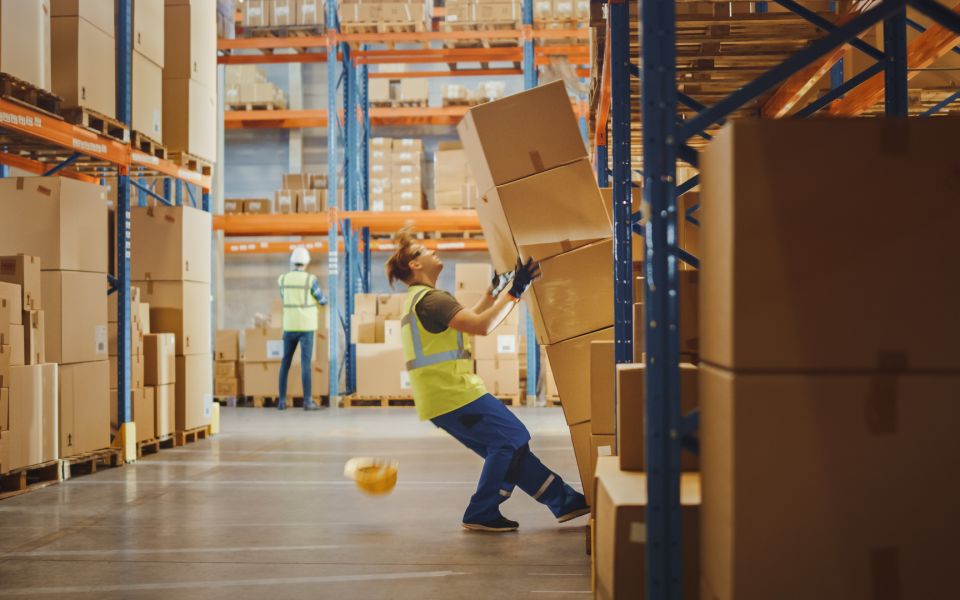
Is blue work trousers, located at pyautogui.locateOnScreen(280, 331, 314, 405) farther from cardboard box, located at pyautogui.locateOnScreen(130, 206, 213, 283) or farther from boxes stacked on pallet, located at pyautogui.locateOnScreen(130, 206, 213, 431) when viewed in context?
cardboard box, located at pyautogui.locateOnScreen(130, 206, 213, 283)

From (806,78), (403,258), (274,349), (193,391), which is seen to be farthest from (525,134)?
(274,349)

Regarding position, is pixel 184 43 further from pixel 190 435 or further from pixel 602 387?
pixel 602 387

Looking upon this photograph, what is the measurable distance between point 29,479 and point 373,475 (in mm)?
3294

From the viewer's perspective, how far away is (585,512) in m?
4.05

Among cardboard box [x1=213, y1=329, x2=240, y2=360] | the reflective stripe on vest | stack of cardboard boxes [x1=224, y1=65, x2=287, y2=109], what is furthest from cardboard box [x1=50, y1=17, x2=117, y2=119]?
stack of cardboard boxes [x1=224, y1=65, x2=287, y2=109]

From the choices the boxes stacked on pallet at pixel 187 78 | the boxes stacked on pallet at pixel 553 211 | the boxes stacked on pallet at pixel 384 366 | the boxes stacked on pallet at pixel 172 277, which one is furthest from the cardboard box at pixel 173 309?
the boxes stacked on pallet at pixel 553 211

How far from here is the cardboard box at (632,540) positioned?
1991 mm

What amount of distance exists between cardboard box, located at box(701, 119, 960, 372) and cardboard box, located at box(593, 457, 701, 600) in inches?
23.4

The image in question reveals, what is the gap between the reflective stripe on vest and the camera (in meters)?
3.88

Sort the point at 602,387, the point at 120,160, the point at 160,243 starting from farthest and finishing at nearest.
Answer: the point at 160,243
the point at 120,160
the point at 602,387

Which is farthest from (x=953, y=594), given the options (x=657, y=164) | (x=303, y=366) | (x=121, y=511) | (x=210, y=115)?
(x=303, y=366)

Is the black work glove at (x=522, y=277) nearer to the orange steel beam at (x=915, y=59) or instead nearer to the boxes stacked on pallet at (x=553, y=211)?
the boxes stacked on pallet at (x=553, y=211)

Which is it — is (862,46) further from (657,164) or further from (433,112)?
(433,112)

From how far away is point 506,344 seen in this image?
10.2 meters
